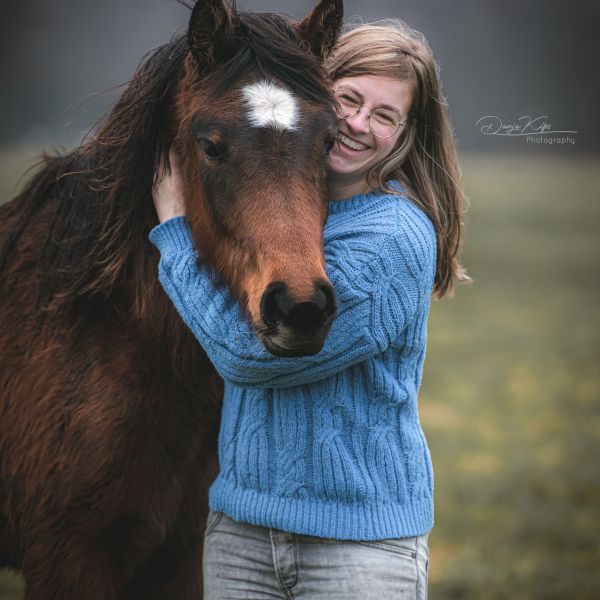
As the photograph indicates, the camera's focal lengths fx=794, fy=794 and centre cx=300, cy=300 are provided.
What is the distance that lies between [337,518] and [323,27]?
1.52 meters

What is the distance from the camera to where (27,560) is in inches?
106

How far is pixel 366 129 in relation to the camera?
8.32ft

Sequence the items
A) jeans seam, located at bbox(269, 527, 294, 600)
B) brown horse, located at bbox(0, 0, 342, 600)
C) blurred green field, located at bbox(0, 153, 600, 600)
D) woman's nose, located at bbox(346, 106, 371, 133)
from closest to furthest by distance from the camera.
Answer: brown horse, located at bbox(0, 0, 342, 600) → jeans seam, located at bbox(269, 527, 294, 600) → woman's nose, located at bbox(346, 106, 371, 133) → blurred green field, located at bbox(0, 153, 600, 600)

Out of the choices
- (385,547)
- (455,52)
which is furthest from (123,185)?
(455,52)

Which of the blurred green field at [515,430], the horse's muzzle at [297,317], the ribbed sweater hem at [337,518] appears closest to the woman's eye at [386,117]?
the horse's muzzle at [297,317]

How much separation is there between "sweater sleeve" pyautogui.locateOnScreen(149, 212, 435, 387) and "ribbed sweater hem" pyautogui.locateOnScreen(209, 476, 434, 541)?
366 mm

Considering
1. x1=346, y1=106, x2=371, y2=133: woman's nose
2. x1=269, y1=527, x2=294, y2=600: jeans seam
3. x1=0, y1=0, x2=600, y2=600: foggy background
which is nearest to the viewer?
x1=269, y1=527, x2=294, y2=600: jeans seam

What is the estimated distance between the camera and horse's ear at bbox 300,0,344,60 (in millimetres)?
2490

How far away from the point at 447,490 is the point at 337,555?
4.78 meters

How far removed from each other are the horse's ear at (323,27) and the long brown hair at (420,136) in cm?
8

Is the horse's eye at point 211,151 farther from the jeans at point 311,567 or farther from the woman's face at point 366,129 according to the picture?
the jeans at point 311,567

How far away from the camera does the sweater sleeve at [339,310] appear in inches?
88.7

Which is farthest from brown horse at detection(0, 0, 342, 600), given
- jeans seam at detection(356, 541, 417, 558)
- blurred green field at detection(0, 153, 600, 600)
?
blurred green field at detection(0, 153, 600, 600)

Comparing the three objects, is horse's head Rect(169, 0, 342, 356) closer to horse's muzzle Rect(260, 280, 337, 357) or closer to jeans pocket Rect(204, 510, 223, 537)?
horse's muzzle Rect(260, 280, 337, 357)
